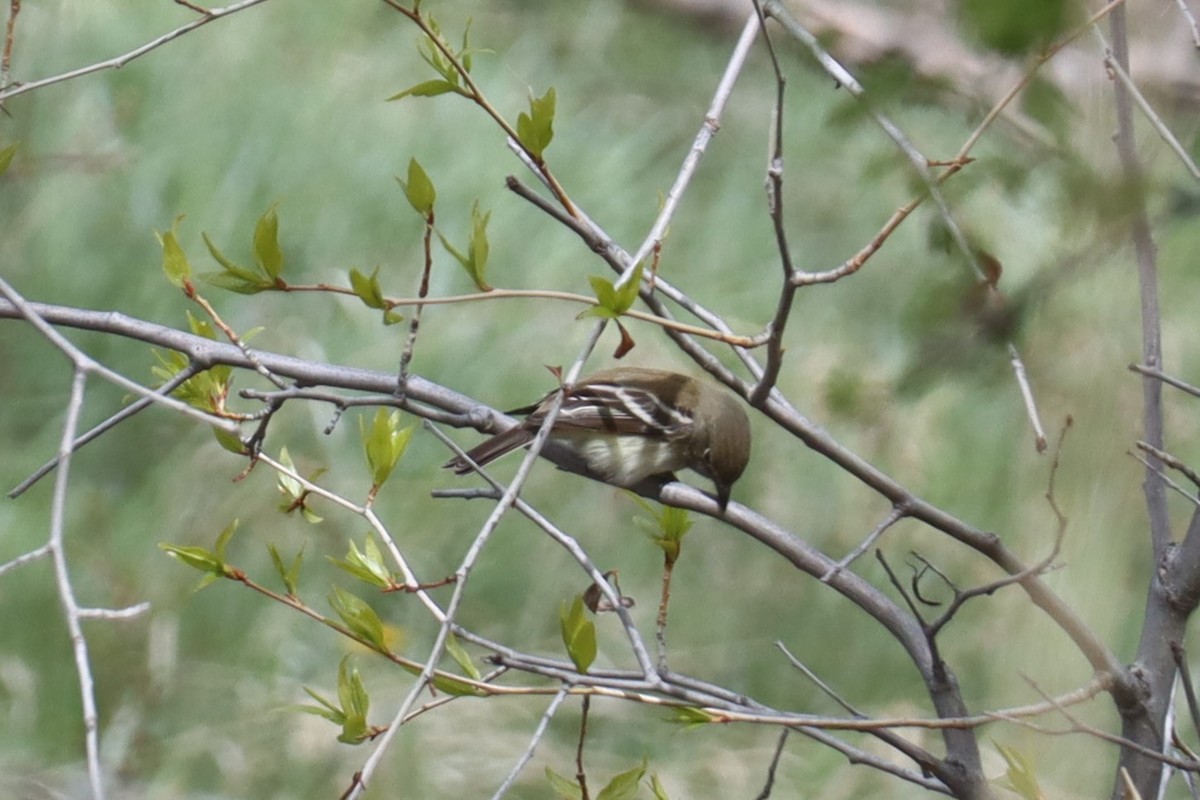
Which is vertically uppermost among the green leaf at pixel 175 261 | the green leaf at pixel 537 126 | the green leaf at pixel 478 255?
the green leaf at pixel 537 126

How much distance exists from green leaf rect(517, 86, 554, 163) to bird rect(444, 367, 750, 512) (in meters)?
1.09

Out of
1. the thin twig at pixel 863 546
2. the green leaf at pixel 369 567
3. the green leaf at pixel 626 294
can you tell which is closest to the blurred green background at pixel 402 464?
the thin twig at pixel 863 546

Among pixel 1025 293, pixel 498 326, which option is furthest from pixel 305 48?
pixel 1025 293

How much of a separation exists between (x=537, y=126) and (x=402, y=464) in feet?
9.93

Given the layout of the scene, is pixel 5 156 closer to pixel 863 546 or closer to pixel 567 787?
pixel 567 787

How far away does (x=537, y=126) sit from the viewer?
1503 millimetres

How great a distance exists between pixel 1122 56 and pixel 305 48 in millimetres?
5070

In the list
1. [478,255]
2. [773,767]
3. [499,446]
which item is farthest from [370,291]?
[499,446]

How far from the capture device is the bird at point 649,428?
2748mm

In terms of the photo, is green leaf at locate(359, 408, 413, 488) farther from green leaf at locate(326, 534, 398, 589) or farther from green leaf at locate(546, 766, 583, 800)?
green leaf at locate(546, 766, 583, 800)

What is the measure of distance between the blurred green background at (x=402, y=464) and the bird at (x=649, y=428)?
338 millimetres

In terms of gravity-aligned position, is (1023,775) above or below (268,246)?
below

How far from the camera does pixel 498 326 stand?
185 inches

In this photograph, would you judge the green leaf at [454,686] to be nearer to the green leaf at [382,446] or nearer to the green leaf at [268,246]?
the green leaf at [382,446]
